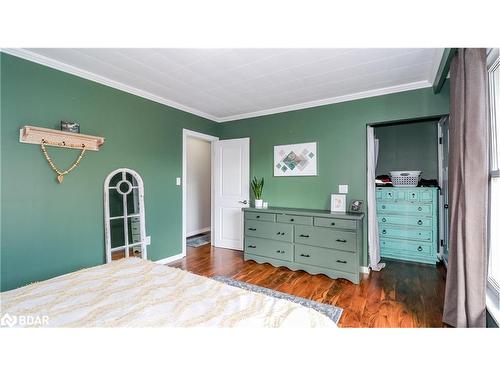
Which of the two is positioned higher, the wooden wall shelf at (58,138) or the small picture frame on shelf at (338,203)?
the wooden wall shelf at (58,138)

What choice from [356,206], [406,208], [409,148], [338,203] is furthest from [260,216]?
[409,148]

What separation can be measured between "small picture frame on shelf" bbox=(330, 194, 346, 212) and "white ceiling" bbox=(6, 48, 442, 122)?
140cm

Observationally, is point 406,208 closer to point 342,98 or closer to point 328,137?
point 328,137

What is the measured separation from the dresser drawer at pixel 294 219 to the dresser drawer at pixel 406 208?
146 centimetres

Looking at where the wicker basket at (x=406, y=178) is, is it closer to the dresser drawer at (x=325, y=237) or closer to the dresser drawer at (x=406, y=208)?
the dresser drawer at (x=406, y=208)

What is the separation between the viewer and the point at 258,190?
3.76 metres

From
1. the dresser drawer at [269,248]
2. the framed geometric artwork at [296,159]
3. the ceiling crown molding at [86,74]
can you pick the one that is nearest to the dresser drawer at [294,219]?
the dresser drawer at [269,248]

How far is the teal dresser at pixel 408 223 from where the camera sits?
326 centimetres

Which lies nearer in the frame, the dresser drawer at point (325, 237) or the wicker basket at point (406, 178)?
the dresser drawer at point (325, 237)

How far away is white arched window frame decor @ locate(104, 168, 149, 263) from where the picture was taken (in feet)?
8.66

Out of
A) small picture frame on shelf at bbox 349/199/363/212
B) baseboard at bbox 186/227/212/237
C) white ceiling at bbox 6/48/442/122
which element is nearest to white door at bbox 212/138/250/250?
white ceiling at bbox 6/48/442/122

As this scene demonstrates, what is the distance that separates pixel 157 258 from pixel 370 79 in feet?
12.0
